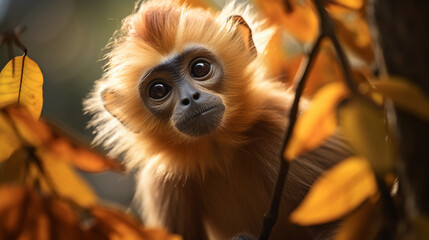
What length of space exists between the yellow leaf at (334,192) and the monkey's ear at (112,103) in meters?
2.22

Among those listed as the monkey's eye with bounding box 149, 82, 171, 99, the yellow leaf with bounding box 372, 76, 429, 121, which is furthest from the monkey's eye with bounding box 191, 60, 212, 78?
the yellow leaf with bounding box 372, 76, 429, 121

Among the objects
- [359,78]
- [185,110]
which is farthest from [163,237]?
[185,110]

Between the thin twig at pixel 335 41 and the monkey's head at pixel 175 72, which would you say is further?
the monkey's head at pixel 175 72

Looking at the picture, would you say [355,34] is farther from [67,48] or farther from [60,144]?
[67,48]

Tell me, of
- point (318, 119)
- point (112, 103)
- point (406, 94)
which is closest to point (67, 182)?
point (318, 119)

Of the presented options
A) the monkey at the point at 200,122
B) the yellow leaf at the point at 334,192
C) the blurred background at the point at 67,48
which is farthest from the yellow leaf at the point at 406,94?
the blurred background at the point at 67,48

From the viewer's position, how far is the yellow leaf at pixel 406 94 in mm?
771

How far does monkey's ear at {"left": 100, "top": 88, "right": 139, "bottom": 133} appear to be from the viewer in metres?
3.02

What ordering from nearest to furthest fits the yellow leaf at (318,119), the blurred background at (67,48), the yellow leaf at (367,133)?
the yellow leaf at (367,133) < the yellow leaf at (318,119) < the blurred background at (67,48)

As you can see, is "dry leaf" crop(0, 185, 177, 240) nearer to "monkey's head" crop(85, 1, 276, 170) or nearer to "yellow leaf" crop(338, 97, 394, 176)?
"yellow leaf" crop(338, 97, 394, 176)

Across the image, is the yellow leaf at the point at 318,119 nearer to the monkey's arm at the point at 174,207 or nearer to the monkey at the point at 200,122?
the monkey at the point at 200,122

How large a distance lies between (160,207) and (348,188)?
208cm

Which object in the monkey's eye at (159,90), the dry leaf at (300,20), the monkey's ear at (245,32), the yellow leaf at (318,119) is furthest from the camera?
the monkey's ear at (245,32)

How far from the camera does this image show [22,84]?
1.29 m
